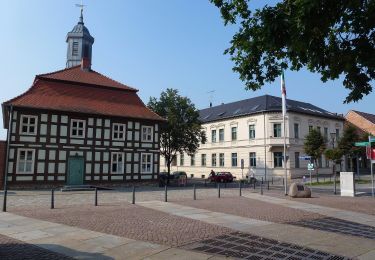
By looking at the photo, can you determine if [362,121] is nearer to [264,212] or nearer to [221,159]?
[221,159]

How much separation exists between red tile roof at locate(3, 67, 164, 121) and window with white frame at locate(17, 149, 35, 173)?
3551 millimetres

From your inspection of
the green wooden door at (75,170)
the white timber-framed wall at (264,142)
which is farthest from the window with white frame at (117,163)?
the white timber-framed wall at (264,142)

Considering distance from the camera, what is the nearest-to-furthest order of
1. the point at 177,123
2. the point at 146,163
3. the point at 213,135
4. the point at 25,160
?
the point at 25,160 < the point at 146,163 < the point at 177,123 < the point at 213,135

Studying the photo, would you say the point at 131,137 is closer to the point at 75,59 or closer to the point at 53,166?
the point at 53,166

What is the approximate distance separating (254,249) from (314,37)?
478 centimetres

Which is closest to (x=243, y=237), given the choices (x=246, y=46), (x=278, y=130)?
(x=246, y=46)

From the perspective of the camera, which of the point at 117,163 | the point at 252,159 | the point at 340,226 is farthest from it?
the point at 252,159

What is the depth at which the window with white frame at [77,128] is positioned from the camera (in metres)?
28.9

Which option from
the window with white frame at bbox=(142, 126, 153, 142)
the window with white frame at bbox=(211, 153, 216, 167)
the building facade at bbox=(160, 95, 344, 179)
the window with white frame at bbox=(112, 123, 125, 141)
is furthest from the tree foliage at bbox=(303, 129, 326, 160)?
the window with white frame at bbox=(112, 123, 125, 141)

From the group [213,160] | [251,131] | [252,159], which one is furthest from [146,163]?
[213,160]

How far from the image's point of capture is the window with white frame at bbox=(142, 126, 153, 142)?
32500mm

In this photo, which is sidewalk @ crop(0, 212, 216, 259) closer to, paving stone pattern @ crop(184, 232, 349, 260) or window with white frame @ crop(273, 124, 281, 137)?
paving stone pattern @ crop(184, 232, 349, 260)

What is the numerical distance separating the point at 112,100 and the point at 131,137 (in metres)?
3.90

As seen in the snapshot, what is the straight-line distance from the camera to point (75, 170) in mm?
28609
